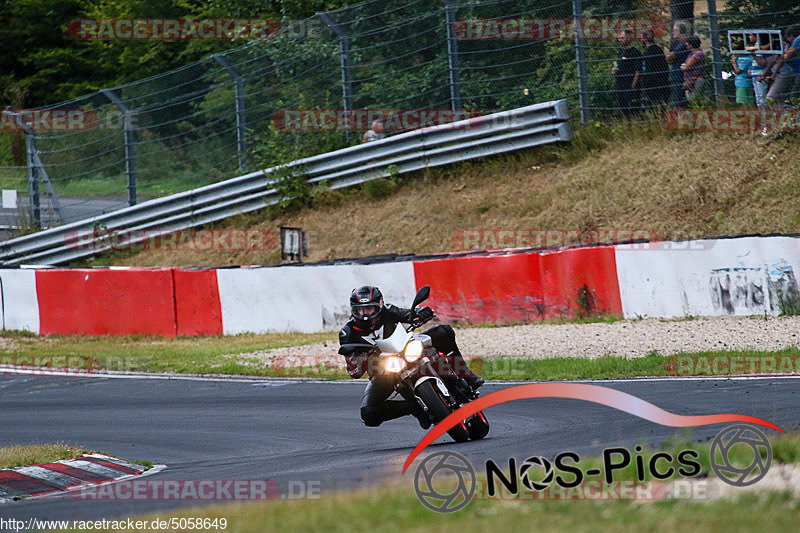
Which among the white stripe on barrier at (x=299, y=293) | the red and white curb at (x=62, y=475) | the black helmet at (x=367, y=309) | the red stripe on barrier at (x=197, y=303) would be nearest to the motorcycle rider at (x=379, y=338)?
the black helmet at (x=367, y=309)

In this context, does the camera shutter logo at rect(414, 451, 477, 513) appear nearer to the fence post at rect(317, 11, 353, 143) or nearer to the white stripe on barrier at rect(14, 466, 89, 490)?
the white stripe on barrier at rect(14, 466, 89, 490)

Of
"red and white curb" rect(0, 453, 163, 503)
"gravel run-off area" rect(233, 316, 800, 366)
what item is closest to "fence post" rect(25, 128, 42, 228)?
"gravel run-off area" rect(233, 316, 800, 366)

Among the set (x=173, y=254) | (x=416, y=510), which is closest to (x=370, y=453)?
(x=416, y=510)

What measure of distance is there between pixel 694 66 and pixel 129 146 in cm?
1198

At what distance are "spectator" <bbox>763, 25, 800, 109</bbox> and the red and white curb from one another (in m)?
11.7

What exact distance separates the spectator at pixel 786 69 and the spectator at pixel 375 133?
7572mm

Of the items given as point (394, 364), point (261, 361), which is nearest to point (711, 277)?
point (261, 361)

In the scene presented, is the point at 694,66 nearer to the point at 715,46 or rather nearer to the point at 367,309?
the point at 715,46

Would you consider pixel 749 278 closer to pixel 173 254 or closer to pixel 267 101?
pixel 267 101

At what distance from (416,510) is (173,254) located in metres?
18.4

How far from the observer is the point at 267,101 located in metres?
21.0

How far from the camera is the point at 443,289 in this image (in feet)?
50.2

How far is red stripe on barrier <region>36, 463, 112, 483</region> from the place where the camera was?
8.21m

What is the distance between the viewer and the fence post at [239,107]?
2064 centimetres
